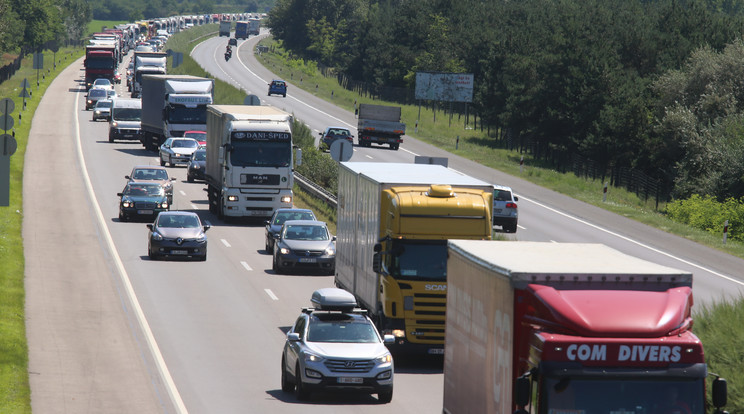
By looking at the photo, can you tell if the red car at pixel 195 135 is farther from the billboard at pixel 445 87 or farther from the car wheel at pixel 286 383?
the car wheel at pixel 286 383

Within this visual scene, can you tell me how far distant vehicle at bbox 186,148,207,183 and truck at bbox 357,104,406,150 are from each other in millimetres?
20517

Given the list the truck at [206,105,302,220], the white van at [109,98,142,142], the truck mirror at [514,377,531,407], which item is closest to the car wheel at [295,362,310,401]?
the truck mirror at [514,377,531,407]

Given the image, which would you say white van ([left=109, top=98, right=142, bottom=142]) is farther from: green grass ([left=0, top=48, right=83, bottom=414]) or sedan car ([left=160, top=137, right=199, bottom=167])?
sedan car ([left=160, top=137, right=199, bottom=167])

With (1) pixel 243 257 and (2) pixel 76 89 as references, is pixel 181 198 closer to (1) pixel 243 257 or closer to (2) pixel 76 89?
(1) pixel 243 257

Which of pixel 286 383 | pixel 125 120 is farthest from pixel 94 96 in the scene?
pixel 286 383

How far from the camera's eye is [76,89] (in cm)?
10856

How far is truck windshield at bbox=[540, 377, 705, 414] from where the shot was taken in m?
9.87

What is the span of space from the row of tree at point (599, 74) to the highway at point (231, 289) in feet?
35.3

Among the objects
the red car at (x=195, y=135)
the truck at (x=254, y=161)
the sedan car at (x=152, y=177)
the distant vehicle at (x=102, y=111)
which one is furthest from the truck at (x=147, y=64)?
the truck at (x=254, y=161)

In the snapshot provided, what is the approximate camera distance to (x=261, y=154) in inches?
1687

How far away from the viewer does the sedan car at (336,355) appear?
18.5m

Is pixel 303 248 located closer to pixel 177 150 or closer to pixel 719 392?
pixel 719 392

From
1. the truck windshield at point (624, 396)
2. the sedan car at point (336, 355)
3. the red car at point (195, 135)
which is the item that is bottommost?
the red car at point (195, 135)

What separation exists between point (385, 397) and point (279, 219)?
19.5 metres
